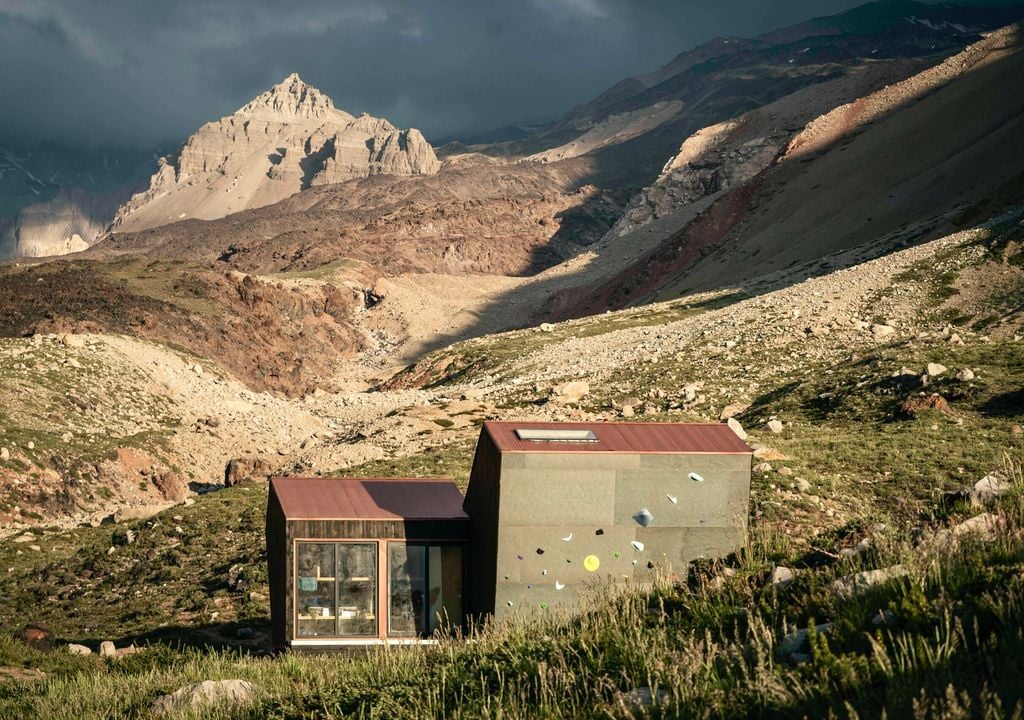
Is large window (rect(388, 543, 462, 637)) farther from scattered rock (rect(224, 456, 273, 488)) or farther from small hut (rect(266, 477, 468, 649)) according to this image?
scattered rock (rect(224, 456, 273, 488))

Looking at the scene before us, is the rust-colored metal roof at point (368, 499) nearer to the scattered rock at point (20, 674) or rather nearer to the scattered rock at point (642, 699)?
the scattered rock at point (20, 674)

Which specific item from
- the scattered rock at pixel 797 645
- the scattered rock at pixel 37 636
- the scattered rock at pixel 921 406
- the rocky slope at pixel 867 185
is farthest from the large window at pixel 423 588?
the rocky slope at pixel 867 185

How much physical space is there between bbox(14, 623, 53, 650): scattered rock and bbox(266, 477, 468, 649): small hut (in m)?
5.33

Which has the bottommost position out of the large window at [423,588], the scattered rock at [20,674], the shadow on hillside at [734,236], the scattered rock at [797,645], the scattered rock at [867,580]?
the scattered rock at [20,674]

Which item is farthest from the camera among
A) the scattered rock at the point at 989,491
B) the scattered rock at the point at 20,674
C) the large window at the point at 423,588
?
the large window at the point at 423,588

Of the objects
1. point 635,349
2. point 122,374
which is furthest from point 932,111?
point 122,374

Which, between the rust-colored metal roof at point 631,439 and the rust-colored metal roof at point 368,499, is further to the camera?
the rust-colored metal roof at point 368,499

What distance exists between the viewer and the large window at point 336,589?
1762 cm

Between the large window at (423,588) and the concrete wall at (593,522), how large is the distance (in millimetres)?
1398

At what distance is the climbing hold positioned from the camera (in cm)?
1742

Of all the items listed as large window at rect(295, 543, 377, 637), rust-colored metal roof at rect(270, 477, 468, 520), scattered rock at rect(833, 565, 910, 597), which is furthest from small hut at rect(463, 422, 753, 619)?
scattered rock at rect(833, 565, 910, 597)

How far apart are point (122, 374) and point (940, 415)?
35544mm

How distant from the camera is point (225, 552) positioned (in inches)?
1117

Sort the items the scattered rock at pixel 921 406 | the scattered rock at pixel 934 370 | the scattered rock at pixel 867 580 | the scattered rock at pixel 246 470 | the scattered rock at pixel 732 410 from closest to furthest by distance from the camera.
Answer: the scattered rock at pixel 867 580 < the scattered rock at pixel 921 406 < the scattered rock at pixel 934 370 < the scattered rock at pixel 732 410 < the scattered rock at pixel 246 470
